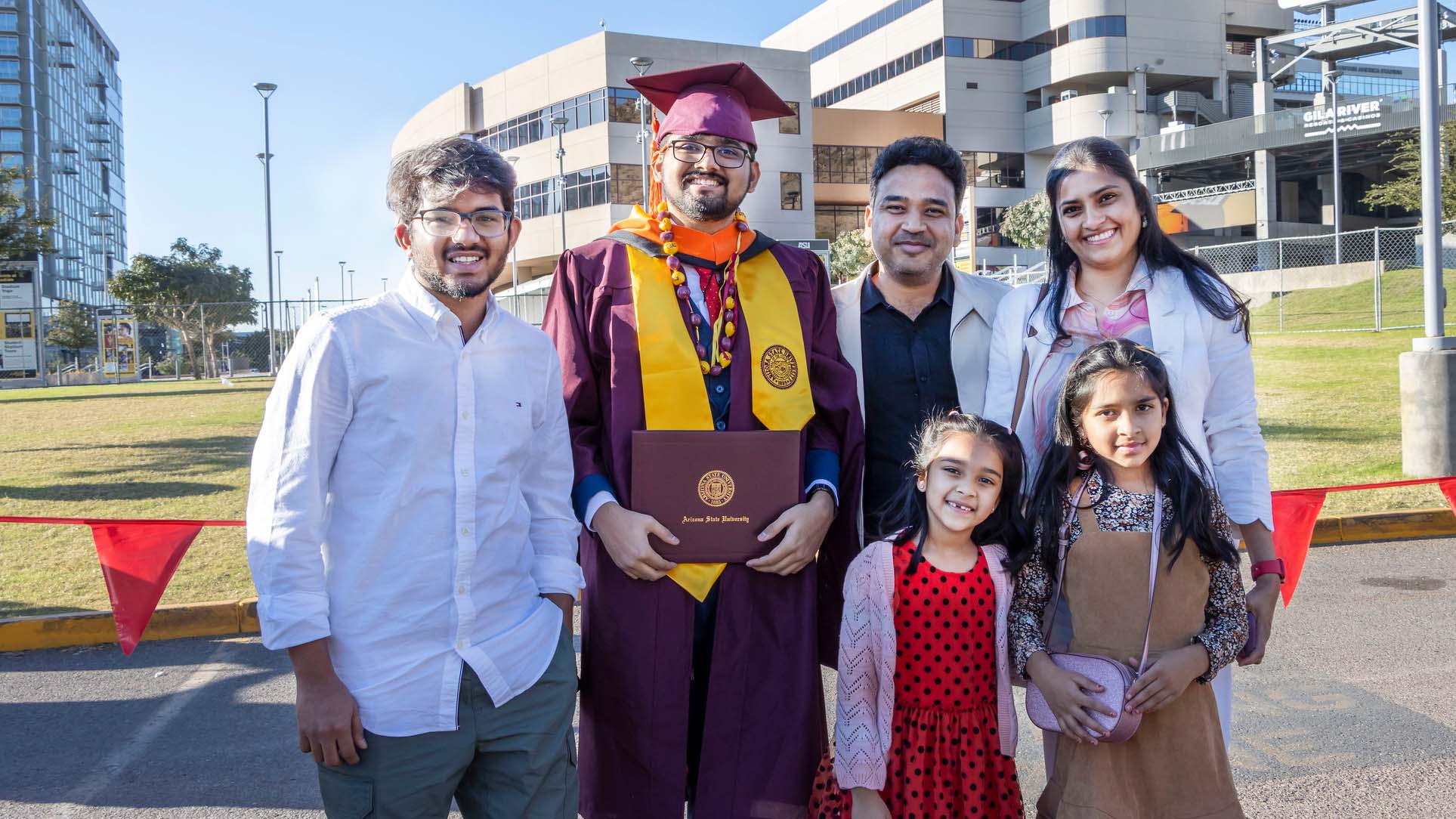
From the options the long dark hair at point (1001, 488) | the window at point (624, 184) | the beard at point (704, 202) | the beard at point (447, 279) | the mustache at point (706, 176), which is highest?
the window at point (624, 184)

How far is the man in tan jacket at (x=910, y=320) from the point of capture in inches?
120

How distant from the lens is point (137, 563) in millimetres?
4359

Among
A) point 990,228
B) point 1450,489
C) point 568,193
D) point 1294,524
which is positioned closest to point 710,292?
point 1294,524

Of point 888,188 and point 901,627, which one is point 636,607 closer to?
point 901,627

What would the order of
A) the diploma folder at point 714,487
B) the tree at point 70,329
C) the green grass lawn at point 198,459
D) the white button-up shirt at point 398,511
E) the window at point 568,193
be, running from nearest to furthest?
the white button-up shirt at point 398,511 → the diploma folder at point 714,487 → the green grass lawn at point 198,459 → the window at point 568,193 → the tree at point 70,329

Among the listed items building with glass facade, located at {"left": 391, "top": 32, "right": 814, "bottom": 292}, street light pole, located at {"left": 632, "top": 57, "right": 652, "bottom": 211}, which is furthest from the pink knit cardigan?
building with glass facade, located at {"left": 391, "top": 32, "right": 814, "bottom": 292}

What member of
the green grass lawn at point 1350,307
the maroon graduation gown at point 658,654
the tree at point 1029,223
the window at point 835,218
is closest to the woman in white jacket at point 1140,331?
the maroon graduation gown at point 658,654

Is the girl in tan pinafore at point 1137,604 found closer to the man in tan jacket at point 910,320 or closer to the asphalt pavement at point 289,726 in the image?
the man in tan jacket at point 910,320

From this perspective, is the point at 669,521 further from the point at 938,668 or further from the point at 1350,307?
the point at 1350,307

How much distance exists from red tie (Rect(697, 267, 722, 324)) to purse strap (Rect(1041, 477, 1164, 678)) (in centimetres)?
105

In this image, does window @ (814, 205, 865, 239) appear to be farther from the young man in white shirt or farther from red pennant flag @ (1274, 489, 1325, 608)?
the young man in white shirt

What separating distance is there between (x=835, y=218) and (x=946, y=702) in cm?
5189

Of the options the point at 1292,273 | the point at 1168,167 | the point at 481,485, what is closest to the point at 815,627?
the point at 481,485

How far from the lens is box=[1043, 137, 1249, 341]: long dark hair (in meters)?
2.65
